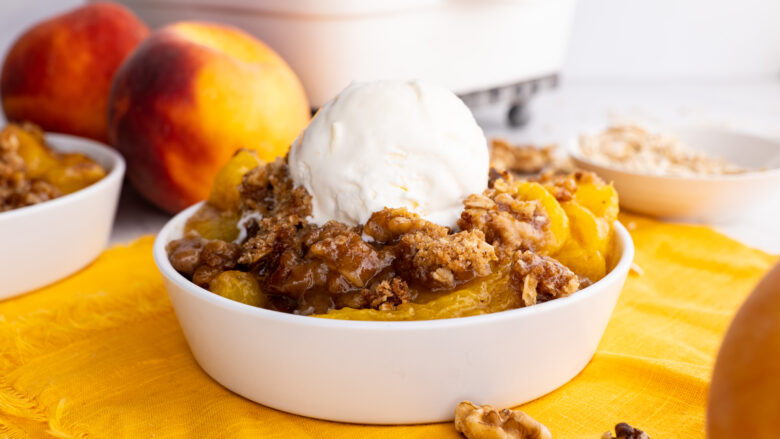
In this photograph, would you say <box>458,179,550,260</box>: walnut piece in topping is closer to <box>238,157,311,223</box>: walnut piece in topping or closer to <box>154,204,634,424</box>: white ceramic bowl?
<box>154,204,634,424</box>: white ceramic bowl

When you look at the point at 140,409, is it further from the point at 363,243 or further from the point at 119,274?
the point at 119,274

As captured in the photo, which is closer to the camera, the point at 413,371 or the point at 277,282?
the point at 413,371

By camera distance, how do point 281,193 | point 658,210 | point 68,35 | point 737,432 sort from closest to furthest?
point 737,432
point 281,193
point 658,210
point 68,35

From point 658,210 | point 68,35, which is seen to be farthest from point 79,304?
point 658,210

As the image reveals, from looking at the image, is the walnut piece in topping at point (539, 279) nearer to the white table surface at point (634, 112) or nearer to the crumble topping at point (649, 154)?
the crumble topping at point (649, 154)

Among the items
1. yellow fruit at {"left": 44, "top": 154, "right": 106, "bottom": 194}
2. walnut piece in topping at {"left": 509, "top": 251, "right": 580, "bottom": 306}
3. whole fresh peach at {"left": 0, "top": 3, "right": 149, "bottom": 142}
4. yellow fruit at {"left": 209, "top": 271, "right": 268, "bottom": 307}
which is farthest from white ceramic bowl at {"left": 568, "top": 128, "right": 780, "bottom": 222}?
whole fresh peach at {"left": 0, "top": 3, "right": 149, "bottom": 142}

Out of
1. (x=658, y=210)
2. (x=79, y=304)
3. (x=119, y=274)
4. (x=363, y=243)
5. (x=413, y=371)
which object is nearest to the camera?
(x=413, y=371)
